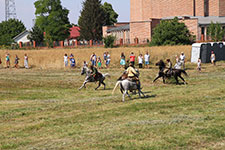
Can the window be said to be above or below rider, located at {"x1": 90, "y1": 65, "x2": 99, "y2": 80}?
above

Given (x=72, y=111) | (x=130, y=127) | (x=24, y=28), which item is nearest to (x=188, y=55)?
(x=72, y=111)

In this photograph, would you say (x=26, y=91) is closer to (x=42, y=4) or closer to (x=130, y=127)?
(x=130, y=127)

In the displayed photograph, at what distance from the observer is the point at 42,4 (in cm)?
8706

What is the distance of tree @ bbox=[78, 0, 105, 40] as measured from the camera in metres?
88.9

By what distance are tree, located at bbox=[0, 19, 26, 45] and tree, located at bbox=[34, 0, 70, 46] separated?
20956 mm

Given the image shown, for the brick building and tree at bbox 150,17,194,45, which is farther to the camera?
the brick building

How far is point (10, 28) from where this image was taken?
111 meters

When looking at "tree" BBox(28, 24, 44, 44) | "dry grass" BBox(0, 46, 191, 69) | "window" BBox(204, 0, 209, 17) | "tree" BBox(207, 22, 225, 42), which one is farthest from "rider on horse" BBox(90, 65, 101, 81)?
"tree" BBox(28, 24, 44, 44)

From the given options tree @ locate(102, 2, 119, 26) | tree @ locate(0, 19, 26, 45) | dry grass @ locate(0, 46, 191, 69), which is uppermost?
tree @ locate(102, 2, 119, 26)

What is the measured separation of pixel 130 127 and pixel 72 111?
455 centimetres

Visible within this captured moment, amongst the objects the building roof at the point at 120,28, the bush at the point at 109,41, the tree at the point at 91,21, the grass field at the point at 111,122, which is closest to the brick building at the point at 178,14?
the building roof at the point at 120,28

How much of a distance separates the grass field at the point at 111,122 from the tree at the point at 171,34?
35.5 meters

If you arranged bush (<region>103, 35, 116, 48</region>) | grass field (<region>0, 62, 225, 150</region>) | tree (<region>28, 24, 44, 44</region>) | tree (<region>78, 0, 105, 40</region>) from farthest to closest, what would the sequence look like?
tree (<region>78, 0, 105, 40</region>) < tree (<region>28, 24, 44, 44</region>) < bush (<region>103, 35, 116, 48</region>) < grass field (<region>0, 62, 225, 150</region>)

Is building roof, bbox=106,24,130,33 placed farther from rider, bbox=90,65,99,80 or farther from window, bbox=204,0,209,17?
rider, bbox=90,65,99,80
